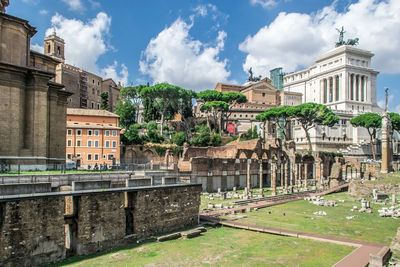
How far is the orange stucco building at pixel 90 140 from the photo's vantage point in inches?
1644

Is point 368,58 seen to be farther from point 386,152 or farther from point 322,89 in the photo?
point 386,152

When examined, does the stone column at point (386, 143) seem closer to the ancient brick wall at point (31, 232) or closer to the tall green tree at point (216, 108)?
the tall green tree at point (216, 108)

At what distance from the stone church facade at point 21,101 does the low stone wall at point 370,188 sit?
3196cm

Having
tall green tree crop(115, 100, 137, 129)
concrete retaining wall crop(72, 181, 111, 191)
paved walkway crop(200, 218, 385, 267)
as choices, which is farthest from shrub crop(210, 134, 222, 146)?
concrete retaining wall crop(72, 181, 111, 191)

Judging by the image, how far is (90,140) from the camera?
42531 millimetres

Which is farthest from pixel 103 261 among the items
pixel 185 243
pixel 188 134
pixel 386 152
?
pixel 188 134

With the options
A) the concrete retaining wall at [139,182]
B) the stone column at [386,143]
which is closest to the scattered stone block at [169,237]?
the concrete retaining wall at [139,182]

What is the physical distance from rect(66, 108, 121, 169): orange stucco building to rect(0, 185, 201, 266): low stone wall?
25.2m

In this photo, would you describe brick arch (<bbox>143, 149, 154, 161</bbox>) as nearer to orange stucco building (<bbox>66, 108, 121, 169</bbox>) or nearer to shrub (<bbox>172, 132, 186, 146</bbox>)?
orange stucco building (<bbox>66, 108, 121, 169</bbox>)

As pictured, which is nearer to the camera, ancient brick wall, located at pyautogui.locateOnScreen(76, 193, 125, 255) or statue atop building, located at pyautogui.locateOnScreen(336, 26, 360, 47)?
ancient brick wall, located at pyautogui.locateOnScreen(76, 193, 125, 255)

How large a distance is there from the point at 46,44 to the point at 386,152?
62.9m

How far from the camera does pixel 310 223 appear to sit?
20.5 meters

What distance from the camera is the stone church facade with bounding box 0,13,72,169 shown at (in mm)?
20234

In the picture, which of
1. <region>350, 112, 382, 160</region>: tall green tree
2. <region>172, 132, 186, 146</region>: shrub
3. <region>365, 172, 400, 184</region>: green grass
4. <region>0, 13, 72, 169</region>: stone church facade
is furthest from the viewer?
<region>350, 112, 382, 160</region>: tall green tree
